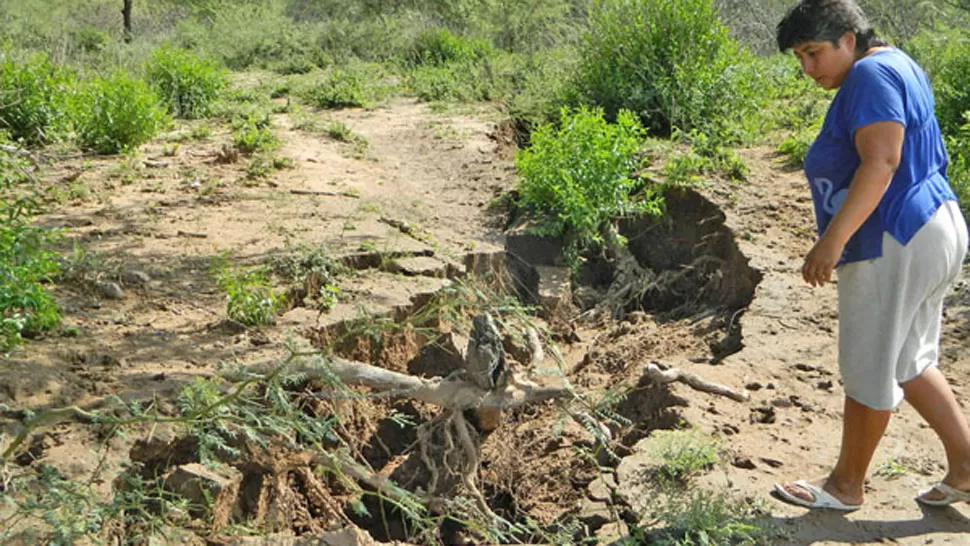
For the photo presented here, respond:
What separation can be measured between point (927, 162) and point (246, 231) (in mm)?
3766

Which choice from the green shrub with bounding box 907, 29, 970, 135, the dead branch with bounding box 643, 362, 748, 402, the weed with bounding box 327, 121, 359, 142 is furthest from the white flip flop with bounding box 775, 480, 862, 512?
the weed with bounding box 327, 121, 359, 142

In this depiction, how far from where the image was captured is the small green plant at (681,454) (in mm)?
3689

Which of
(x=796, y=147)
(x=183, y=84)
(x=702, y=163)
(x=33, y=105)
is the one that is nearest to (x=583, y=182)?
(x=702, y=163)

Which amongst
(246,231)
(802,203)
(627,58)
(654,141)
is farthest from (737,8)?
(246,231)

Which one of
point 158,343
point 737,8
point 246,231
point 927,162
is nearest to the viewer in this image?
point 927,162

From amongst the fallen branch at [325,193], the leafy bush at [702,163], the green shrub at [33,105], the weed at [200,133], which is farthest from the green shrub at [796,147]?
the green shrub at [33,105]

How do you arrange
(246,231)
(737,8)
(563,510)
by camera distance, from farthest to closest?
(737,8) < (246,231) < (563,510)

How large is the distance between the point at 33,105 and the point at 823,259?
6.04 metres

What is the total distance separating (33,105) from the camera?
24.2 feet

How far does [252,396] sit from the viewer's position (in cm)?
363

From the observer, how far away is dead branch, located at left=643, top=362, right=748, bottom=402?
4.41m

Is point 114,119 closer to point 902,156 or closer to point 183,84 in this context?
point 183,84

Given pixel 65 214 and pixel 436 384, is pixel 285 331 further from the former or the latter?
pixel 65 214

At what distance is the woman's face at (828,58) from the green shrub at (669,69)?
4.61m
